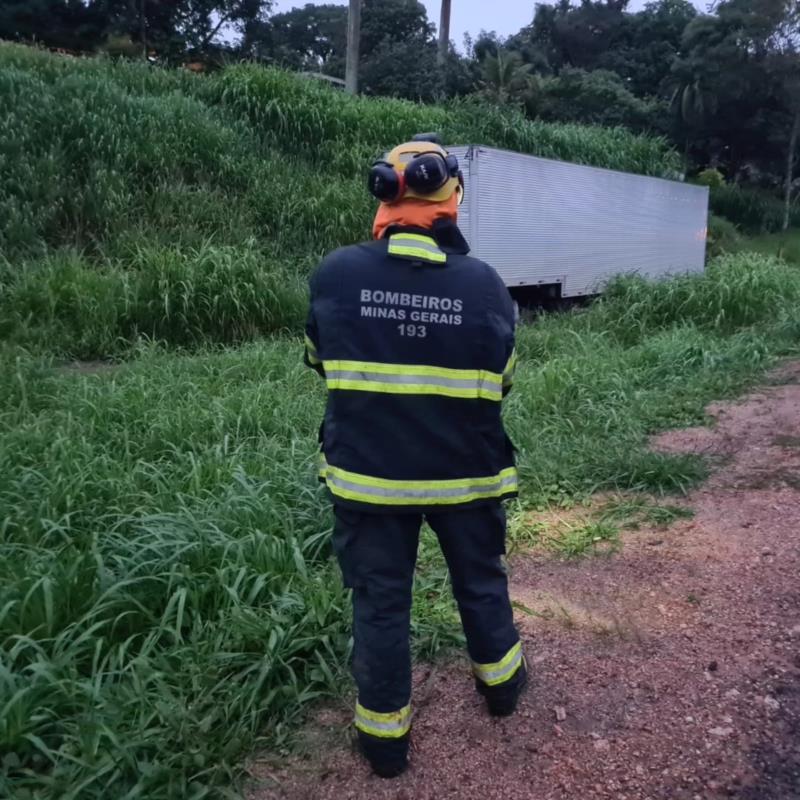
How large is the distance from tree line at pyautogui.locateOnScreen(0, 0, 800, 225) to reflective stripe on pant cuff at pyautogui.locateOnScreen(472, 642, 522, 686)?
23.0 m

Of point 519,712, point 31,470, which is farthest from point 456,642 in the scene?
point 31,470

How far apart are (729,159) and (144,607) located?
37998 millimetres

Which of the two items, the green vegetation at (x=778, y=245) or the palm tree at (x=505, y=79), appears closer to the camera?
the green vegetation at (x=778, y=245)

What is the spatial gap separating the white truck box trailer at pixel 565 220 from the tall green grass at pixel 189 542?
3716 millimetres

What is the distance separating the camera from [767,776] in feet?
7.30

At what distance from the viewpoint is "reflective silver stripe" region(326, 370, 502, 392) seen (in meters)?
2.16

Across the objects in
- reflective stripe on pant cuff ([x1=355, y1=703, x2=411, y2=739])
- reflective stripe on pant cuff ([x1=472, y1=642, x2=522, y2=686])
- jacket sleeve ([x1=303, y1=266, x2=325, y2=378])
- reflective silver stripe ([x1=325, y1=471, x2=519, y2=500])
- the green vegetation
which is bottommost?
reflective stripe on pant cuff ([x1=355, y1=703, x2=411, y2=739])

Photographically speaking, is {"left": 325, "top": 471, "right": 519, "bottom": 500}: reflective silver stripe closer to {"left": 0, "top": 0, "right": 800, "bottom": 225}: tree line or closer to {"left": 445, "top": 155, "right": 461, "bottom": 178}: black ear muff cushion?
{"left": 445, "top": 155, "right": 461, "bottom": 178}: black ear muff cushion

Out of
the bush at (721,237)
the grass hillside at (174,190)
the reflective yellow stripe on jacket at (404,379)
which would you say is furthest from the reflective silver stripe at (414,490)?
the bush at (721,237)

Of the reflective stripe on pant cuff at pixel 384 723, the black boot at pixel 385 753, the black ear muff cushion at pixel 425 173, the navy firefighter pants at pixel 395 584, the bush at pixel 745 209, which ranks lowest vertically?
the black boot at pixel 385 753

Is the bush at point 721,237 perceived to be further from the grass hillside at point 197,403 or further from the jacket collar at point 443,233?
the jacket collar at point 443,233

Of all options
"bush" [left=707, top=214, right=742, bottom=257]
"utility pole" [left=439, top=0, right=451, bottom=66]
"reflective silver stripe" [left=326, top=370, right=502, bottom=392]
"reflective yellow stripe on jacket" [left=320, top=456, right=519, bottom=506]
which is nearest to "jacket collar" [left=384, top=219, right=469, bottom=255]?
"reflective silver stripe" [left=326, top=370, right=502, bottom=392]

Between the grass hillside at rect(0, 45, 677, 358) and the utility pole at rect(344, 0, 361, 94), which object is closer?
the grass hillside at rect(0, 45, 677, 358)

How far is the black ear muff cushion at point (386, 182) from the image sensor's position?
2229 millimetres
